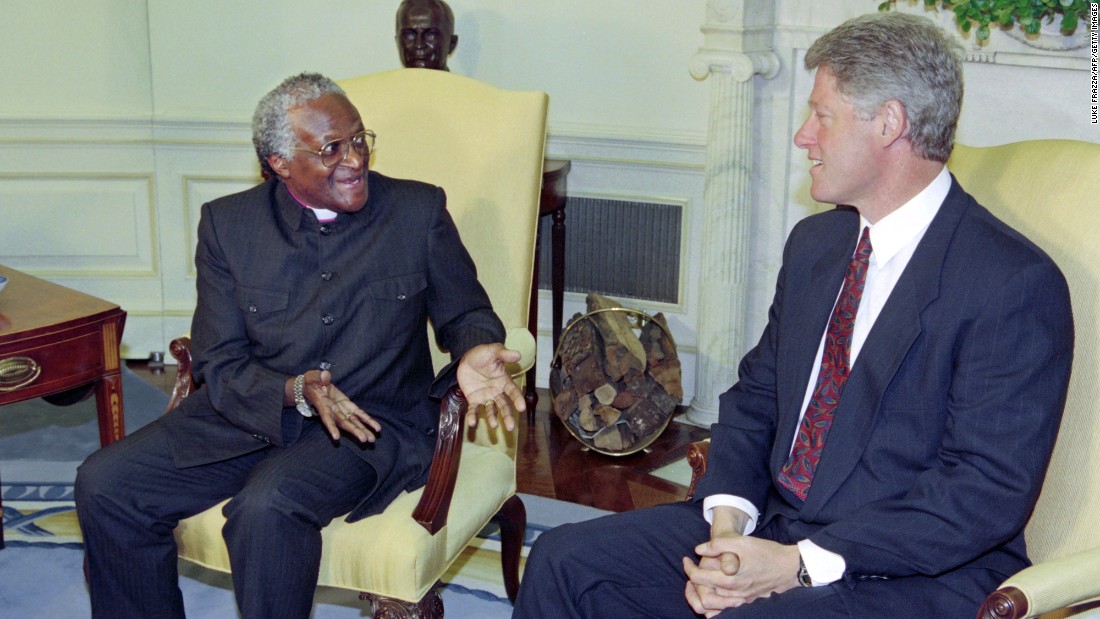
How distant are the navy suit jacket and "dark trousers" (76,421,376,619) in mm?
944

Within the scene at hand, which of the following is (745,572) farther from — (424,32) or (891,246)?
(424,32)

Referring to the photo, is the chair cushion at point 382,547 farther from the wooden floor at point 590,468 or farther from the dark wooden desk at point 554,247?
the dark wooden desk at point 554,247

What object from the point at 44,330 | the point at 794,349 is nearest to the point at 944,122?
the point at 794,349

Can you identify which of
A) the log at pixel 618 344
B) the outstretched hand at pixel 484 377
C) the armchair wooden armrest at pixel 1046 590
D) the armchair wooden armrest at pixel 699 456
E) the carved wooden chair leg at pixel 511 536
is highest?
the outstretched hand at pixel 484 377

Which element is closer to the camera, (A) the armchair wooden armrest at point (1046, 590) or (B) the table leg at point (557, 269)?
(A) the armchair wooden armrest at point (1046, 590)

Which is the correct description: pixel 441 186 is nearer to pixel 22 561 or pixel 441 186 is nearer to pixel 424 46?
pixel 424 46

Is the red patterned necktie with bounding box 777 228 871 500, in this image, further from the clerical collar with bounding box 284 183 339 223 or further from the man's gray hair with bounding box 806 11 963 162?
the clerical collar with bounding box 284 183 339 223

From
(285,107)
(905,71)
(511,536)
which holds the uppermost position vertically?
(905,71)

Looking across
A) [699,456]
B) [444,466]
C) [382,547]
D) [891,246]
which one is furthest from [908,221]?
[382,547]

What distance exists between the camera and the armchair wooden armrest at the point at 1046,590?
69.7 inches

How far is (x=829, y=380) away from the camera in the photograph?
2209mm

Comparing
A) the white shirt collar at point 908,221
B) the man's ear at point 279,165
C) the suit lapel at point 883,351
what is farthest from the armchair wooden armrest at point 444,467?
the white shirt collar at point 908,221

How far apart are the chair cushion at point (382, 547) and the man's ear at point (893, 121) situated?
121 cm

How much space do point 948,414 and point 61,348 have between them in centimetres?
216
